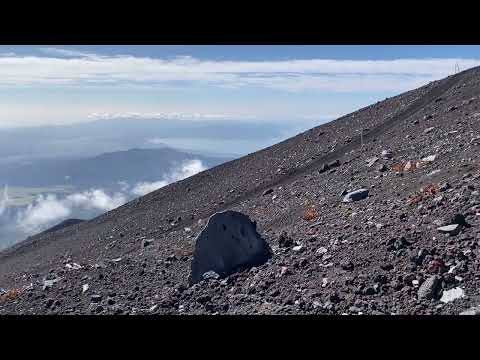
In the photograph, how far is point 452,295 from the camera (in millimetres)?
7199

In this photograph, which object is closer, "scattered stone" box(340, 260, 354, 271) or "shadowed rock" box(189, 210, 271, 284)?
"scattered stone" box(340, 260, 354, 271)

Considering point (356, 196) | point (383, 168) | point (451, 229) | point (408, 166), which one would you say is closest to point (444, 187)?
point (451, 229)

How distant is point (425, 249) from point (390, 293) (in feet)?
4.12

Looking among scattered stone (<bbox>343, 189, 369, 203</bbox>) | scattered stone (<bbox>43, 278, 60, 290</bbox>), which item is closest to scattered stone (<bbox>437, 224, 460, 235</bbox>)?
scattered stone (<bbox>343, 189, 369, 203</bbox>)

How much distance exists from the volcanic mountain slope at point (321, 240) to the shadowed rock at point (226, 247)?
357 millimetres

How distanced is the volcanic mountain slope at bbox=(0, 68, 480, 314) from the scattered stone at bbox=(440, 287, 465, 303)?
2 centimetres

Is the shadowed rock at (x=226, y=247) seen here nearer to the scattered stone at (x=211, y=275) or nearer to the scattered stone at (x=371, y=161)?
the scattered stone at (x=211, y=275)

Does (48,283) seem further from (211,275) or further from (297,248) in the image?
(297,248)

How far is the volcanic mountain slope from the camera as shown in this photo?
27.0 ft

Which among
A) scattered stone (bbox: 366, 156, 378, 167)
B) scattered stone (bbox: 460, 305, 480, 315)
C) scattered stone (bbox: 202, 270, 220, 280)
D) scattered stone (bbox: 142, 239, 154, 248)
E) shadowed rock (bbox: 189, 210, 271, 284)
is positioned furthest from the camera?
scattered stone (bbox: 366, 156, 378, 167)

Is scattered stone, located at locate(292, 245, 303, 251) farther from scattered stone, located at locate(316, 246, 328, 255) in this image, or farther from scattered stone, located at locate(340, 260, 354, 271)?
scattered stone, located at locate(340, 260, 354, 271)

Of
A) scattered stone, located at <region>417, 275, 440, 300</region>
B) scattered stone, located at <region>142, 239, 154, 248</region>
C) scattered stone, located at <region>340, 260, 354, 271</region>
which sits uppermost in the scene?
scattered stone, located at <region>142, 239, 154, 248</region>

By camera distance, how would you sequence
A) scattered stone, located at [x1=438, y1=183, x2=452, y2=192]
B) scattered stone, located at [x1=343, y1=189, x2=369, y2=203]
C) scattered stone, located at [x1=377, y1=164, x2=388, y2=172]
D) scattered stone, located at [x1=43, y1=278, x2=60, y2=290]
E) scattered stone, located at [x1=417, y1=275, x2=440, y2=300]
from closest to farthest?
scattered stone, located at [x1=417, y1=275, x2=440, y2=300], scattered stone, located at [x1=438, y1=183, x2=452, y2=192], scattered stone, located at [x1=43, y1=278, x2=60, y2=290], scattered stone, located at [x1=343, y1=189, x2=369, y2=203], scattered stone, located at [x1=377, y1=164, x2=388, y2=172]
